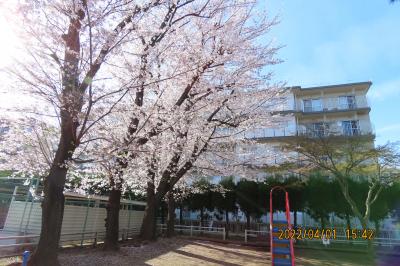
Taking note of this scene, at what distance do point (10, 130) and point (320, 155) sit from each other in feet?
40.7

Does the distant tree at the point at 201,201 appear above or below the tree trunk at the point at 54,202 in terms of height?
above

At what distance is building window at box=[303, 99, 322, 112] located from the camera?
29147mm

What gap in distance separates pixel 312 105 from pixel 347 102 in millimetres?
2936

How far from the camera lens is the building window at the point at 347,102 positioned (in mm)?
28312

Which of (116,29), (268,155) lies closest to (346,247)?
(268,155)

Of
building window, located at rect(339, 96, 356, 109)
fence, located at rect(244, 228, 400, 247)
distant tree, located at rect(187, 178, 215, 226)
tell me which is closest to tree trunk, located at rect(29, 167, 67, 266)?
fence, located at rect(244, 228, 400, 247)

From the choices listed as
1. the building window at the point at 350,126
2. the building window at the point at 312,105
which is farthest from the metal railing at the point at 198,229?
the building window at the point at 312,105

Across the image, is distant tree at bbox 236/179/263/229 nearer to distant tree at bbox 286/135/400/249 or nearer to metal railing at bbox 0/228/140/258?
distant tree at bbox 286/135/400/249

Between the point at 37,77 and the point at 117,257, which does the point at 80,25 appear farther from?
the point at 117,257

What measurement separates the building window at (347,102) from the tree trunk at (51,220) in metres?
27.0

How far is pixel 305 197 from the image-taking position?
19141 millimetres

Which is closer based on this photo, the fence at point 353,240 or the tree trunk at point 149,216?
the tree trunk at point 149,216

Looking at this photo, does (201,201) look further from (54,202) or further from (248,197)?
(54,202)

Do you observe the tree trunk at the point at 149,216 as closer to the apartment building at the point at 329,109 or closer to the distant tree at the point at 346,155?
the distant tree at the point at 346,155
